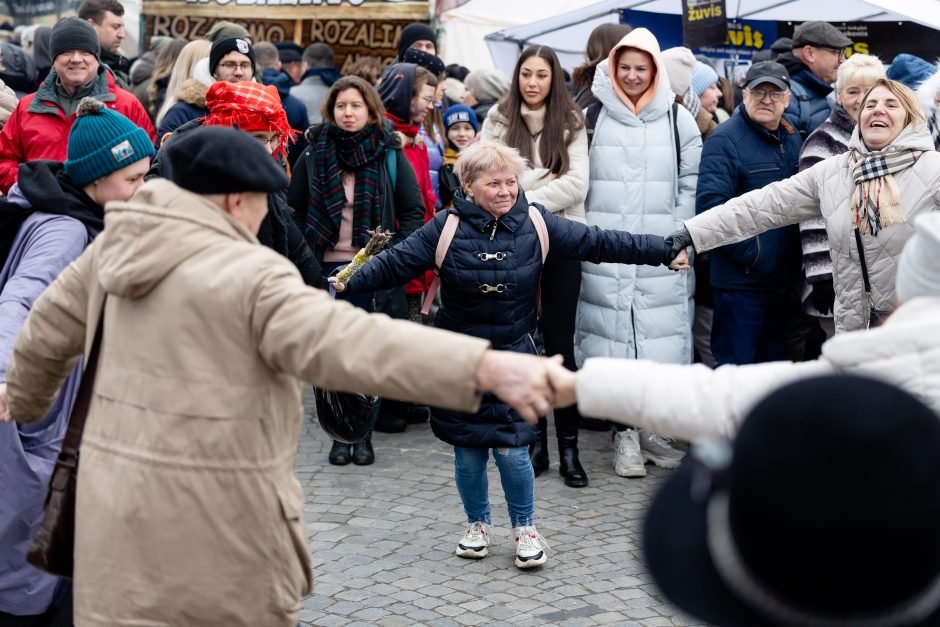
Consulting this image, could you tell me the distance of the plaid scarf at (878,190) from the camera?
586 cm

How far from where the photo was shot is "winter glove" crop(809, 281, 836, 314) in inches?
272

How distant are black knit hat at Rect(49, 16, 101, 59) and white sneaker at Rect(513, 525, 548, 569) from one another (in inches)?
154

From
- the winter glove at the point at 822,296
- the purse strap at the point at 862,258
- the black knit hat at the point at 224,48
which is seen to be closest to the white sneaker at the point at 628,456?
the winter glove at the point at 822,296

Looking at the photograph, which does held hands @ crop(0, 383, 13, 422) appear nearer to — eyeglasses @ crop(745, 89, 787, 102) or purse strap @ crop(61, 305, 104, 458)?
purse strap @ crop(61, 305, 104, 458)

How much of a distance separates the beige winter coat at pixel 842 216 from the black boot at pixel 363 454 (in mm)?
2463

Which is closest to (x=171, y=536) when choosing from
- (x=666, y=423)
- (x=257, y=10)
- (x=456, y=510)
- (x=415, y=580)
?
(x=666, y=423)

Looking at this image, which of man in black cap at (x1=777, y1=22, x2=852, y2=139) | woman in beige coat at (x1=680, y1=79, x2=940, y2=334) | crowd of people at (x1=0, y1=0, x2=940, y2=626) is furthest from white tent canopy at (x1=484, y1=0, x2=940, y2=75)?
woman in beige coat at (x1=680, y1=79, x2=940, y2=334)

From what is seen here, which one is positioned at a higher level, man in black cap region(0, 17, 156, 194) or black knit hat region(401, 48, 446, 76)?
black knit hat region(401, 48, 446, 76)

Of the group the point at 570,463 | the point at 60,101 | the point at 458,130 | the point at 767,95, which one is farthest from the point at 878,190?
the point at 60,101

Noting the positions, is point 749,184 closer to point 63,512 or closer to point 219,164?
point 219,164

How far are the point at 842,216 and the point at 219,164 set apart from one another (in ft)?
12.7

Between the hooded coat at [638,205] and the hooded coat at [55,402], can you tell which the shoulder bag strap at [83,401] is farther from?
the hooded coat at [638,205]

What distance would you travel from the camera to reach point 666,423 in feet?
9.32

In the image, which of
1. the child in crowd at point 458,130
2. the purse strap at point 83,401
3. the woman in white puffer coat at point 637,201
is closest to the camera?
the purse strap at point 83,401
